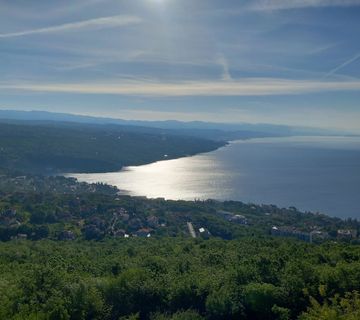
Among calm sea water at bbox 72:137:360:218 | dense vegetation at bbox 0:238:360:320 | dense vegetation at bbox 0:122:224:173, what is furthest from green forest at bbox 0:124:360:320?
dense vegetation at bbox 0:122:224:173

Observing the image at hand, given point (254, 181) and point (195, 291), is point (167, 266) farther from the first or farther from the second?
point (254, 181)

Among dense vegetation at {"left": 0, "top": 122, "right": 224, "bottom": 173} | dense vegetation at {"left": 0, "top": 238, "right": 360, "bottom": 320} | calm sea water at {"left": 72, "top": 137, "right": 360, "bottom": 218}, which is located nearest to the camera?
dense vegetation at {"left": 0, "top": 238, "right": 360, "bottom": 320}

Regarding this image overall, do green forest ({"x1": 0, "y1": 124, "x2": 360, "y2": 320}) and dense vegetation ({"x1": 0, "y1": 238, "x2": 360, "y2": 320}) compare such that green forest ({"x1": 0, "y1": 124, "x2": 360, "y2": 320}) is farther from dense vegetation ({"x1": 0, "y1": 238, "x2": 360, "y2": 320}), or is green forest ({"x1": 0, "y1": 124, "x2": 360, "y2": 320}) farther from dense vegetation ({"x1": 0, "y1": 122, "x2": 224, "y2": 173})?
dense vegetation ({"x1": 0, "y1": 122, "x2": 224, "y2": 173})

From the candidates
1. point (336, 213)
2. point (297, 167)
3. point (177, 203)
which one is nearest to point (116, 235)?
point (177, 203)

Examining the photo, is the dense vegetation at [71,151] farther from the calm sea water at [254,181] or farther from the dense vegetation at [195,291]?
the dense vegetation at [195,291]

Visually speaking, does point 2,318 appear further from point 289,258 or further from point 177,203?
point 177,203

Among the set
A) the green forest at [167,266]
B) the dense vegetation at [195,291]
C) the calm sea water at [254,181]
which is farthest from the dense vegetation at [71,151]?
the dense vegetation at [195,291]

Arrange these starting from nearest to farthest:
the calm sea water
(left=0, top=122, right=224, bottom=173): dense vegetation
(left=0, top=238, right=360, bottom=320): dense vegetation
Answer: (left=0, top=238, right=360, bottom=320): dense vegetation → the calm sea water → (left=0, top=122, right=224, bottom=173): dense vegetation
